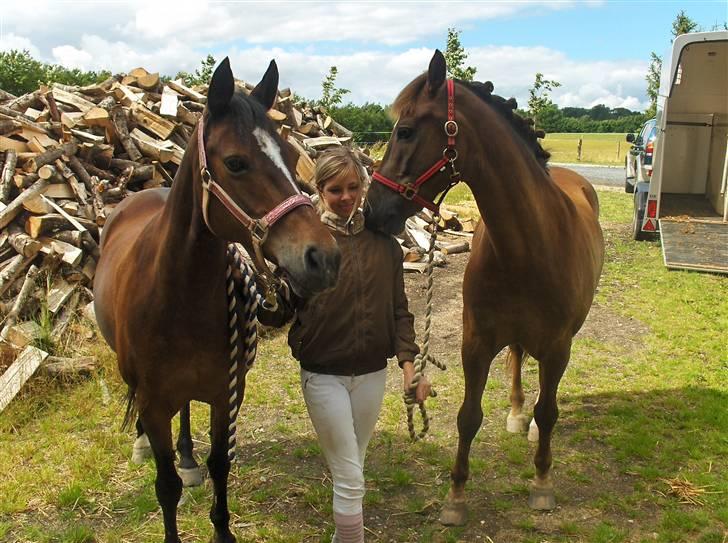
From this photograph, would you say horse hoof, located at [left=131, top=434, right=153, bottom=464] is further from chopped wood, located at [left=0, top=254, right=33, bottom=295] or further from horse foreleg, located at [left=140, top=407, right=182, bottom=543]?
chopped wood, located at [left=0, top=254, right=33, bottom=295]

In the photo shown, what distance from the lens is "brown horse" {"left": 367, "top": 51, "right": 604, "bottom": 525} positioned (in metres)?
Answer: 2.64

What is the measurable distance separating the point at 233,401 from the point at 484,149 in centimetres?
160

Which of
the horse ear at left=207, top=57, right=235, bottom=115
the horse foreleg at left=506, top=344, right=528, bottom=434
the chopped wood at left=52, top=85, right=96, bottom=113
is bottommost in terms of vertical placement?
the horse foreleg at left=506, top=344, right=528, bottom=434

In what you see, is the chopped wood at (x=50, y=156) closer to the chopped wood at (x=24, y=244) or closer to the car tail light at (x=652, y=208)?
the chopped wood at (x=24, y=244)

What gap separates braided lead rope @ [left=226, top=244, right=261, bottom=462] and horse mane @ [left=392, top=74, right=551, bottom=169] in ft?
3.30

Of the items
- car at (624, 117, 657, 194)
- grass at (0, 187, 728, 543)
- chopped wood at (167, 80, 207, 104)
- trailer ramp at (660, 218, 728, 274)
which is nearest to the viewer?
grass at (0, 187, 728, 543)

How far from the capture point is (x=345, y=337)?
238 cm

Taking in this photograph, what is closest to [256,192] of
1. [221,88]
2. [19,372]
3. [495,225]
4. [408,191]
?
[221,88]

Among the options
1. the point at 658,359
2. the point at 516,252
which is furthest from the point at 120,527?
the point at 658,359

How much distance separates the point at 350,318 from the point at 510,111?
1.34 m

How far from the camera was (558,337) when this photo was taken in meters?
3.08

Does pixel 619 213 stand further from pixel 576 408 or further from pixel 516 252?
pixel 516 252

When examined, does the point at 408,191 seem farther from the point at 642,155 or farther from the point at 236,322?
the point at 642,155

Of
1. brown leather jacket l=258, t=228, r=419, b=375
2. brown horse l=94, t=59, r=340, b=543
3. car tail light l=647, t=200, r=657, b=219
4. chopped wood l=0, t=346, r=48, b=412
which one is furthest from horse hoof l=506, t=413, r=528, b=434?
car tail light l=647, t=200, r=657, b=219
